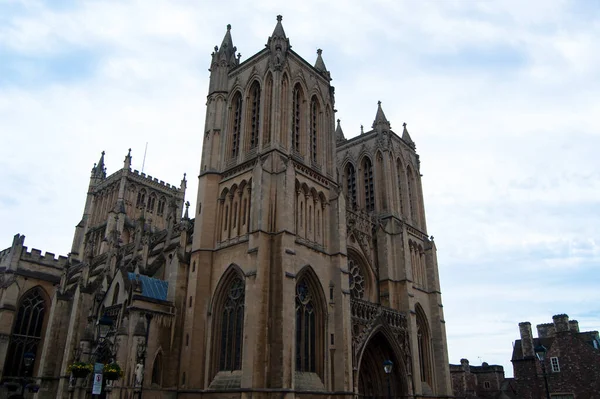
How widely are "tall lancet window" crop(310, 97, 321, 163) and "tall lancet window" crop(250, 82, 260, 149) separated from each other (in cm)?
417

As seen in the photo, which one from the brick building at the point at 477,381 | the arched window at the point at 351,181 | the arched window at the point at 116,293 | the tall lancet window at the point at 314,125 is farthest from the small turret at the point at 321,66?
the brick building at the point at 477,381

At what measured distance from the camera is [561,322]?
145 feet

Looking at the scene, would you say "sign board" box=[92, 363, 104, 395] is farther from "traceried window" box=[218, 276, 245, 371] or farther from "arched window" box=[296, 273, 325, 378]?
"arched window" box=[296, 273, 325, 378]

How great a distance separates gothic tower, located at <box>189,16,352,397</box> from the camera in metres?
27.2

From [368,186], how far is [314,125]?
1029cm

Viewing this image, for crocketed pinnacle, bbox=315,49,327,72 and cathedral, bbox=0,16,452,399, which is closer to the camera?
cathedral, bbox=0,16,452,399

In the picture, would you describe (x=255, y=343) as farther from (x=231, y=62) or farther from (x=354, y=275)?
(x=231, y=62)

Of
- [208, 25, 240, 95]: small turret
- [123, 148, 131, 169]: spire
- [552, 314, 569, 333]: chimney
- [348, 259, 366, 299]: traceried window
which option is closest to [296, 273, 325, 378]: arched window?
[348, 259, 366, 299]: traceried window

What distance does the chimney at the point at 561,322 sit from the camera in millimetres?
43719

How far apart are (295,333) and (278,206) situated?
296 inches

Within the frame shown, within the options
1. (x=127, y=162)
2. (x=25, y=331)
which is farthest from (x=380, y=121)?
(x=25, y=331)

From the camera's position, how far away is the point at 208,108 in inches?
1480

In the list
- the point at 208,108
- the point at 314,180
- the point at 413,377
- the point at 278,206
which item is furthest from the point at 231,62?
the point at 413,377

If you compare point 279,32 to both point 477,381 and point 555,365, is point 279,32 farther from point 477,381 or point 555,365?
point 477,381
